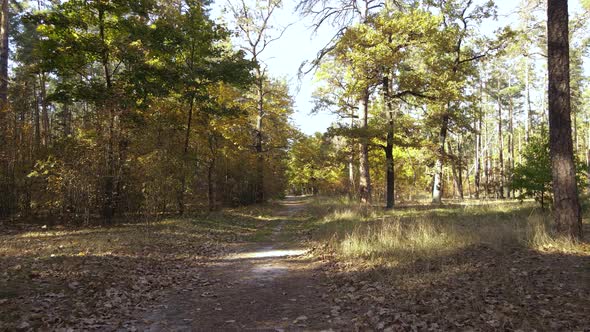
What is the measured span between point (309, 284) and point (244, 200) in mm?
19845

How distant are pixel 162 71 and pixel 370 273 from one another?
12266 mm

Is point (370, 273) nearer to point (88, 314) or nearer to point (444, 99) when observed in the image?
point (88, 314)

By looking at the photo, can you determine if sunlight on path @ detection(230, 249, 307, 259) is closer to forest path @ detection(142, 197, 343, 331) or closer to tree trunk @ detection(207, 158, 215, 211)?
forest path @ detection(142, 197, 343, 331)

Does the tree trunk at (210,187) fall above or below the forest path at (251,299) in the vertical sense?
above

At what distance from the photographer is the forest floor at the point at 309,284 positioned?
15.1 feet

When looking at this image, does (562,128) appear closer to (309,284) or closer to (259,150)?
(309,284)

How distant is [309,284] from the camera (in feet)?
23.0

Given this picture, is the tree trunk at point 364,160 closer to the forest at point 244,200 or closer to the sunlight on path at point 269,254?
the forest at point 244,200

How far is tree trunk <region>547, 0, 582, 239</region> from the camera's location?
23.2ft

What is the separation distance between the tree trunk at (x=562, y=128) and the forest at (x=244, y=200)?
0.03 meters

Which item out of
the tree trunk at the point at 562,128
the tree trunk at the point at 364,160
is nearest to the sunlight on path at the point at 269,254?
the tree trunk at the point at 562,128

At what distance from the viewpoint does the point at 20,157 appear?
12.6 meters

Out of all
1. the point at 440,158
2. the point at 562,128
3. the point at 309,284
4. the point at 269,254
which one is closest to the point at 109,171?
the point at 269,254

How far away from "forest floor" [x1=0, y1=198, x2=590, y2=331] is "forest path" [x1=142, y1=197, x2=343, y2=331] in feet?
0.08
